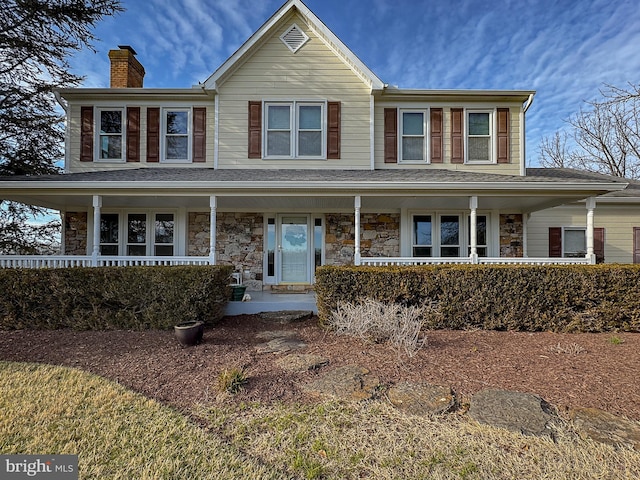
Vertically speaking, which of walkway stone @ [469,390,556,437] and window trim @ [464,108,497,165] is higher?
window trim @ [464,108,497,165]

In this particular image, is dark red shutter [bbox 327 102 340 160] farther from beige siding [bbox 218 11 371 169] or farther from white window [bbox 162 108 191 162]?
white window [bbox 162 108 191 162]

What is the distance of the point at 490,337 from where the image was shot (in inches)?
215

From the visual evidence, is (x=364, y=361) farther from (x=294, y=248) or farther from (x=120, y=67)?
(x=120, y=67)

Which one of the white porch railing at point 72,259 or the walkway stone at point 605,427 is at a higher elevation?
the white porch railing at point 72,259

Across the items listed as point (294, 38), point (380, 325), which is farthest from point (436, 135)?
point (380, 325)

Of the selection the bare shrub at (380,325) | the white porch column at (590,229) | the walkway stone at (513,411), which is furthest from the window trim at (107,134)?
the white porch column at (590,229)

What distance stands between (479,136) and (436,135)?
49.8 inches

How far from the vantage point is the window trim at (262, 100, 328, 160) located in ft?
29.0

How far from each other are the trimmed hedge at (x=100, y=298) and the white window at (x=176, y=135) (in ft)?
14.1

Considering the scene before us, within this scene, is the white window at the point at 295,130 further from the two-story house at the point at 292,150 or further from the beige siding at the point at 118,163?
the beige siding at the point at 118,163

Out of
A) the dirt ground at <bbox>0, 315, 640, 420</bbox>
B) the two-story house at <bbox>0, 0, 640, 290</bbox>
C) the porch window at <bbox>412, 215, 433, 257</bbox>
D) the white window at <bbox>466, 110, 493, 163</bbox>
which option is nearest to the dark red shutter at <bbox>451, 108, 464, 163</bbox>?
the two-story house at <bbox>0, 0, 640, 290</bbox>

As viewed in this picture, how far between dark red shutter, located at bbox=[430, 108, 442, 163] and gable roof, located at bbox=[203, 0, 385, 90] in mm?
1794

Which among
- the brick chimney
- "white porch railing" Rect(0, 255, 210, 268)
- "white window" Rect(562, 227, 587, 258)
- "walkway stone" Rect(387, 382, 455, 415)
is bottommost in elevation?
"walkway stone" Rect(387, 382, 455, 415)

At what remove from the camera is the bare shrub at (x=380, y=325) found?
15.2ft
